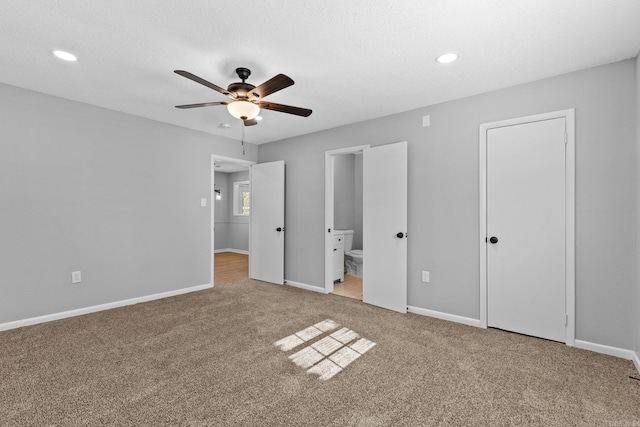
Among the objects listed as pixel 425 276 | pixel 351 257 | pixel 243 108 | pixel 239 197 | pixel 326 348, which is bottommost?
pixel 326 348

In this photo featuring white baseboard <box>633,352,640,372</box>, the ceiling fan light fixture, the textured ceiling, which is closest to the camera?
the textured ceiling

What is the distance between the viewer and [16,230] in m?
2.93

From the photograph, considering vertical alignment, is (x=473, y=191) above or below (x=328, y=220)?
above

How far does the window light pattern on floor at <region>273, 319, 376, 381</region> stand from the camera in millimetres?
2207

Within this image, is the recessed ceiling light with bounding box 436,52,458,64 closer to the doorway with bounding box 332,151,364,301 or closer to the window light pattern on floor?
the window light pattern on floor

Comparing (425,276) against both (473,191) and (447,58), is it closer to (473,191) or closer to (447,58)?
(473,191)

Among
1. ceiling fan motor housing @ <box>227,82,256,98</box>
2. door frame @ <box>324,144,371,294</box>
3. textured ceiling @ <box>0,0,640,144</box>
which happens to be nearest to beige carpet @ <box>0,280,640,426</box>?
door frame @ <box>324,144,371,294</box>

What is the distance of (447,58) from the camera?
7.70 feet

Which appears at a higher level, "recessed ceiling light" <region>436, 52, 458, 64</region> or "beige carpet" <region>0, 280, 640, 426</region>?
"recessed ceiling light" <region>436, 52, 458, 64</region>

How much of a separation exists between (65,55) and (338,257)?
4.04 meters

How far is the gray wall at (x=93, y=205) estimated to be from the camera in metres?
2.94

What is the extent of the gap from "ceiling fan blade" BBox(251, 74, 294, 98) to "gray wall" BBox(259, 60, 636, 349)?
1909 mm

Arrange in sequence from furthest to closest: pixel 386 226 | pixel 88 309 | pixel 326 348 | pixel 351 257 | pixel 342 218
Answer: pixel 342 218 < pixel 351 257 < pixel 386 226 < pixel 88 309 < pixel 326 348

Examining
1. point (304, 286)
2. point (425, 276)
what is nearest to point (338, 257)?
point (304, 286)
